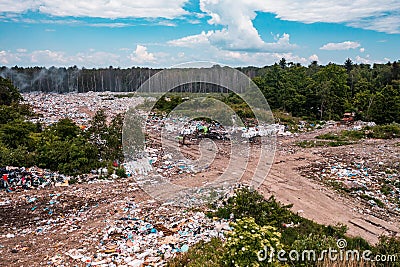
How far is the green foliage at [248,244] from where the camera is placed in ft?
11.6

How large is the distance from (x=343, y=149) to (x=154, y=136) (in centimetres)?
761

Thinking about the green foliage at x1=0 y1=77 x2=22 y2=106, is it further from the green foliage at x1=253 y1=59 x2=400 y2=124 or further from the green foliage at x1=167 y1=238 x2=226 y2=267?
the green foliage at x1=167 y1=238 x2=226 y2=267

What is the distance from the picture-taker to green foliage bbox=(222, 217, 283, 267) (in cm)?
352

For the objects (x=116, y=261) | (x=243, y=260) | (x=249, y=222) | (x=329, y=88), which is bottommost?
(x=116, y=261)

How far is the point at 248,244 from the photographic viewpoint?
11.7ft

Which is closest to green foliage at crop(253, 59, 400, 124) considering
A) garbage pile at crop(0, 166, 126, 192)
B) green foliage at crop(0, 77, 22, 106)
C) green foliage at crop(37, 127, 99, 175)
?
green foliage at crop(37, 127, 99, 175)

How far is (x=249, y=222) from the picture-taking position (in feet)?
12.2

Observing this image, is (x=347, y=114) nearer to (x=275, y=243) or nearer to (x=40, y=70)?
(x=275, y=243)

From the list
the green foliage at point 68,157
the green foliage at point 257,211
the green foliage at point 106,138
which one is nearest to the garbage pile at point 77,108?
the green foliage at point 106,138

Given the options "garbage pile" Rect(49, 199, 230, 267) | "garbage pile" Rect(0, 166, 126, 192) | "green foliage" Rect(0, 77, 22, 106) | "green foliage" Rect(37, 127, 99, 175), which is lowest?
"garbage pile" Rect(49, 199, 230, 267)

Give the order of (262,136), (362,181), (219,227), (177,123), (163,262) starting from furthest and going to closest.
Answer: (177,123), (262,136), (362,181), (219,227), (163,262)

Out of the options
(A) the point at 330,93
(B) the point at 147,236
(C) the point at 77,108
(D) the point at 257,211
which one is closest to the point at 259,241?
(D) the point at 257,211

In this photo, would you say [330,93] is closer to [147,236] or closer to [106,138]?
[106,138]

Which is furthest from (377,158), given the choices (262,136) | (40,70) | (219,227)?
(40,70)
